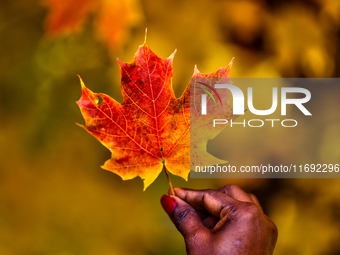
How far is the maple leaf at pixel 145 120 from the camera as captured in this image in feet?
1.65

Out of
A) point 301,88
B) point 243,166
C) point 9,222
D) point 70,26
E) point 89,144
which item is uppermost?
point 70,26

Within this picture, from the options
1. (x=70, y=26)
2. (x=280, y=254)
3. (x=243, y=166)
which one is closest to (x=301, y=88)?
(x=243, y=166)

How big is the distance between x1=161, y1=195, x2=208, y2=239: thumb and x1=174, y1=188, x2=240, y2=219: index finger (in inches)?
1.1

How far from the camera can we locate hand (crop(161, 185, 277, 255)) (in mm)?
482

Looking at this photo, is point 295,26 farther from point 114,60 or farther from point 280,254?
point 280,254

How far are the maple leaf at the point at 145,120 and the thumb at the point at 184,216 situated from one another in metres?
0.08

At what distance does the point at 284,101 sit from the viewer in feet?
3.05

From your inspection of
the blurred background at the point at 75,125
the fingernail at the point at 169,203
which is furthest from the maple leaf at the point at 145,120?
the blurred background at the point at 75,125

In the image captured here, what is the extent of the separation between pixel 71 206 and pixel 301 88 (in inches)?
39.6

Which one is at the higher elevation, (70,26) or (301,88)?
(70,26)

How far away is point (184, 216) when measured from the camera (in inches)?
21.7

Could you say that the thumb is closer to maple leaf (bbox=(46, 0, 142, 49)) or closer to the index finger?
the index finger

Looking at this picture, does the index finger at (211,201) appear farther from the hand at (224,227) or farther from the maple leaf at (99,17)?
the maple leaf at (99,17)

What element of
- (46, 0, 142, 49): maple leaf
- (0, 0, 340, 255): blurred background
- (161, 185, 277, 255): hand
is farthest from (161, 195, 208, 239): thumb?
(46, 0, 142, 49): maple leaf
